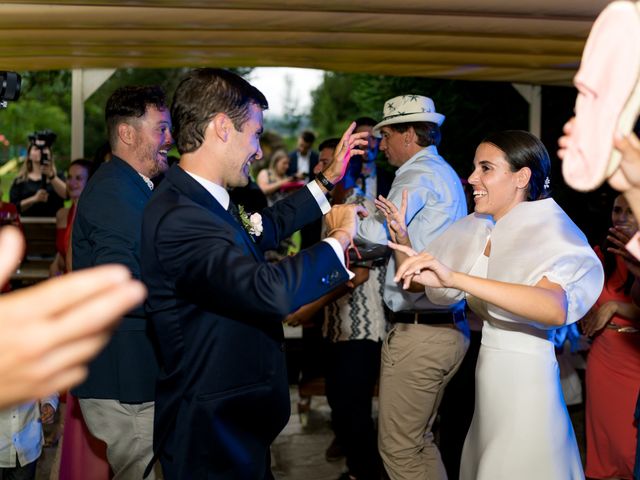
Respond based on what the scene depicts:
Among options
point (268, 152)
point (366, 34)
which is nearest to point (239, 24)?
point (366, 34)

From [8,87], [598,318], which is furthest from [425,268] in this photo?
[598,318]

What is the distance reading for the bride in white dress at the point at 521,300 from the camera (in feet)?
8.41

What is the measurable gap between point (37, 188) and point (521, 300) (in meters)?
6.76

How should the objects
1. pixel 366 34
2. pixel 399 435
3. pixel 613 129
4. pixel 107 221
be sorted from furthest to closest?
pixel 366 34 → pixel 399 435 → pixel 107 221 → pixel 613 129

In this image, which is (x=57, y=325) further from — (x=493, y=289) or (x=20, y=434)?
(x=20, y=434)

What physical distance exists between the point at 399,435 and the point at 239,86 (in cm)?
197

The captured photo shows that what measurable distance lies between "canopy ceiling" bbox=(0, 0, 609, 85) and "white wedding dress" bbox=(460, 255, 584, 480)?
163 centimetres

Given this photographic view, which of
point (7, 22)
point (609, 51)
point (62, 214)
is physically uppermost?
point (7, 22)

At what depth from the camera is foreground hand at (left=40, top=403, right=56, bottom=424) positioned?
3.34 meters

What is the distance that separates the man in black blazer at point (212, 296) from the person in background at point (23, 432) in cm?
107

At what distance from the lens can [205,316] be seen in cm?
223

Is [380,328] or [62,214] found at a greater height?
[62,214]

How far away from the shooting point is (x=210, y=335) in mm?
2238

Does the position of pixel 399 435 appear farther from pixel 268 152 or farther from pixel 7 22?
pixel 268 152
